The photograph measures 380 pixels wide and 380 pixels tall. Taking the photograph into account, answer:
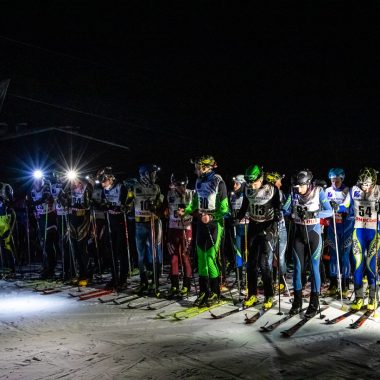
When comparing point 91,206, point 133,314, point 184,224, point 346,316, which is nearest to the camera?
point 346,316

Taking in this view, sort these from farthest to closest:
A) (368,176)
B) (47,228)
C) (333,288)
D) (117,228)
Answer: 1. (47,228)
2. (117,228)
3. (333,288)
4. (368,176)

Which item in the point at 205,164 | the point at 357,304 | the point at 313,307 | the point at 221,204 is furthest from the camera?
the point at 205,164

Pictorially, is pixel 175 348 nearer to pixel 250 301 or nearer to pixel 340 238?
pixel 250 301

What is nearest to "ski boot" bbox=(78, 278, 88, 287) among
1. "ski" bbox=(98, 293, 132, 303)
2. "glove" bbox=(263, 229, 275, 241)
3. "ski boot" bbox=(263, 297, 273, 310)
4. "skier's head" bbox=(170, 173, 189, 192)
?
"ski" bbox=(98, 293, 132, 303)

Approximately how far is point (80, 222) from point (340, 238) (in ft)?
20.9

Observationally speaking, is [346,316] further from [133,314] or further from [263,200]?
[133,314]

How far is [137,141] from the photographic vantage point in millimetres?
19969

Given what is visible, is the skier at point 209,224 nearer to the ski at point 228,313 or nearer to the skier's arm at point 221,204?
the skier's arm at point 221,204

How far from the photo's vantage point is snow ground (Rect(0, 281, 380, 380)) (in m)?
4.84

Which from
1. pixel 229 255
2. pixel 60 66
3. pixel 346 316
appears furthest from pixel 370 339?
pixel 60 66

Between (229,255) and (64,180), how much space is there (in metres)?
5.90

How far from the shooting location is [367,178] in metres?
7.73

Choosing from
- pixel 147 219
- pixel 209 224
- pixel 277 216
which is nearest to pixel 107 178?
pixel 147 219

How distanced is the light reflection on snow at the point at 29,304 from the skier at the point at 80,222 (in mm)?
1483
